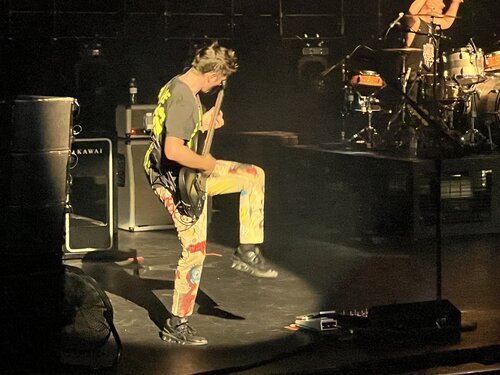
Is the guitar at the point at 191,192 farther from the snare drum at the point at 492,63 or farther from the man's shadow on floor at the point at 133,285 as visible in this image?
the snare drum at the point at 492,63

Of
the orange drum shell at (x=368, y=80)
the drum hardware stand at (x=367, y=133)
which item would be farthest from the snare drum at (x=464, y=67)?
the drum hardware stand at (x=367, y=133)

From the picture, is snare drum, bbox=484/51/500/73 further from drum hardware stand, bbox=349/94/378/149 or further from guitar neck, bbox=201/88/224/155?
guitar neck, bbox=201/88/224/155

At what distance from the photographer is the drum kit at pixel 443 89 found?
41.3ft

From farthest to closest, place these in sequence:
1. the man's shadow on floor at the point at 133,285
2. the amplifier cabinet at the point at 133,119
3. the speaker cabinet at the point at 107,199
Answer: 1. the amplifier cabinet at the point at 133,119
2. the speaker cabinet at the point at 107,199
3. the man's shadow on floor at the point at 133,285

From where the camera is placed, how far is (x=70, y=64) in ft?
45.9

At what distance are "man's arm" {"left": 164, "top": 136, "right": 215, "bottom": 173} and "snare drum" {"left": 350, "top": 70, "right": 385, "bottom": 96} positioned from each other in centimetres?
652

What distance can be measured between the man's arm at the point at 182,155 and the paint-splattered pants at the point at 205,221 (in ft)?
0.87

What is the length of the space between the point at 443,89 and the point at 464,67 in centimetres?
33

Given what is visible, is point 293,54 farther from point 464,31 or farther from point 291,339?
point 291,339

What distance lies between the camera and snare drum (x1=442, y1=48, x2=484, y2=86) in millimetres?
12711

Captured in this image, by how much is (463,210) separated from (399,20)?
312cm

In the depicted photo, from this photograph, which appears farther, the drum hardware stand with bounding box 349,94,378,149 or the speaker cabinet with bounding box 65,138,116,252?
the drum hardware stand with bounding box 349,94,378,149

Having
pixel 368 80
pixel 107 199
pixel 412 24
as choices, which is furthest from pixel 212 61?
pixel 412 24

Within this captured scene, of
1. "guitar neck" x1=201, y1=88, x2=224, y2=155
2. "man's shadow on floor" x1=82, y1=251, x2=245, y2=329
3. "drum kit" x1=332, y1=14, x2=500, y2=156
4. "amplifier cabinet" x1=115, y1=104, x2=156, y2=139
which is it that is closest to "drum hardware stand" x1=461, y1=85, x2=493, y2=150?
"drum kit" x1=332, y1=14, x2=500, y2=156
